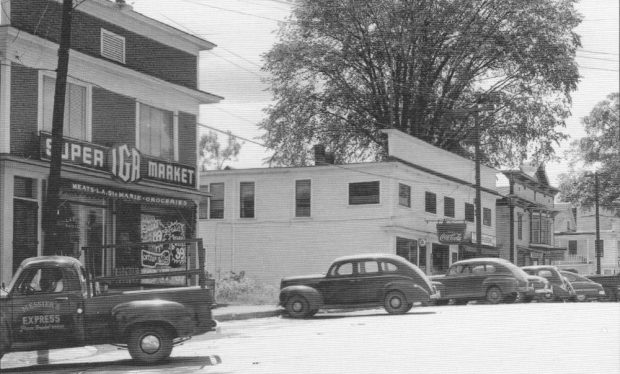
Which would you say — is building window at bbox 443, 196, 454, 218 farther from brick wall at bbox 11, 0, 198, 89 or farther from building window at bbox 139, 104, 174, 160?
building window at bbox 139, 104, 174, 160

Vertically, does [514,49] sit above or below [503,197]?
above

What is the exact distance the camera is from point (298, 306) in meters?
23.4

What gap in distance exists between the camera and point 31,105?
22078 millimetres

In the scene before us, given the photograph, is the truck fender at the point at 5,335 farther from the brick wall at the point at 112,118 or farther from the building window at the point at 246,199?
the building window at the point at 246,199

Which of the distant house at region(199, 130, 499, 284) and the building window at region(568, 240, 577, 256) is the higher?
the distant house at region(199, 130, 499, 284)

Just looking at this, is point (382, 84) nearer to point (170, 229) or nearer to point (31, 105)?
point (170, 229)

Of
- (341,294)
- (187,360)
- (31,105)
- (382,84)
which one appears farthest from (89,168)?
Answer: (382,84)

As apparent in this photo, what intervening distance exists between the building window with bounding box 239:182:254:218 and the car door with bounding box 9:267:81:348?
88.0 feet

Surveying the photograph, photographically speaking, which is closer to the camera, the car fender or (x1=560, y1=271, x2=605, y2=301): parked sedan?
the car fender

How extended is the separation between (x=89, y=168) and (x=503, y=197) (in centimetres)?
3639

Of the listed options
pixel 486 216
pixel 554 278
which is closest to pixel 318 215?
pixel 554 278

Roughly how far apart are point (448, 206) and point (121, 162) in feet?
76.4

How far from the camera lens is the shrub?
29750mm

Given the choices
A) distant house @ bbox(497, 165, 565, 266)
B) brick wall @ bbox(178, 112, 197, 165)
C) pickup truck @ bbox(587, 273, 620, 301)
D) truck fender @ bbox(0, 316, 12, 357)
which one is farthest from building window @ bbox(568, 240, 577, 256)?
truck fender @ bbox(0, 316, 12, 357)
